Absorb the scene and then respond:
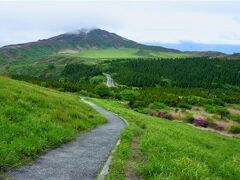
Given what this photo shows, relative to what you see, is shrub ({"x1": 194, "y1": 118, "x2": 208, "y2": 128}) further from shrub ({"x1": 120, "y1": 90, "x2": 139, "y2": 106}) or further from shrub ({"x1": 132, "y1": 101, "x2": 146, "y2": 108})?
shrub ({"x1": 120, "y1": 90, "x2": 139, "y2": 106})

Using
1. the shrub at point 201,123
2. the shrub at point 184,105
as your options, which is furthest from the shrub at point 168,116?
the shrub at point 184,105

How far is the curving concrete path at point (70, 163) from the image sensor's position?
1221 cm

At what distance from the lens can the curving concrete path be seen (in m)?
12.2

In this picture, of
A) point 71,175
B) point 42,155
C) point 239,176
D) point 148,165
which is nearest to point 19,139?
point 42,155

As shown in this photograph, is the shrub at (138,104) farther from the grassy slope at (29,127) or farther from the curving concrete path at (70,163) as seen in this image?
the curving concrete path at (70,163)

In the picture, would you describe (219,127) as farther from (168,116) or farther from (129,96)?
(129,96)

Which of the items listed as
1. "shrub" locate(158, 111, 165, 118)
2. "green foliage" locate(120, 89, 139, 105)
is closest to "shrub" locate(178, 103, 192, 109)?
"green foliage" locate(120, 89, 139, 105)

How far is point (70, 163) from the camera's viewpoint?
14.1 meters

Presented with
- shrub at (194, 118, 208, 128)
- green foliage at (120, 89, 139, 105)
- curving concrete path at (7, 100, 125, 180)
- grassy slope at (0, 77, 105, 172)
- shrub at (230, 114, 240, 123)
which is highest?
grassy slope at (0, 77, 105, 172)

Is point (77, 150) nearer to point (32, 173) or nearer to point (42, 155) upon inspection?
point (42, 155)

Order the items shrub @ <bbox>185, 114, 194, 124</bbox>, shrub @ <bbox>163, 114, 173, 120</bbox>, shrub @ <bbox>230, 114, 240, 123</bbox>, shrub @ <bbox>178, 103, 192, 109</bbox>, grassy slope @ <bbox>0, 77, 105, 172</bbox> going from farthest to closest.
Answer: shrub @ <bbox>178, 103, 192, 109</bbox>, shrub @ <bbox>230, 114, 240, 123</bbox>, shrub @ <bbox>163, 114, 173, 120</bbox>, shrub @ <bbox>185, 114, 194, 124</bbox>, grassy slope @ <bbox>0, 77, 105, 172</bbox>

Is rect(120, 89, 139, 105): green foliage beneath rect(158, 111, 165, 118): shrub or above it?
Result: above

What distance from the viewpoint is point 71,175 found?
40.7ft

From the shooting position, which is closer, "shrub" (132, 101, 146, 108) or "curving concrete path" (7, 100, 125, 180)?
"curving concrete path" (7, 100, 125, 180)
